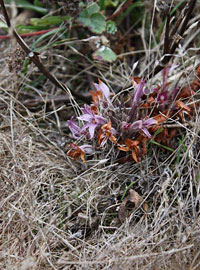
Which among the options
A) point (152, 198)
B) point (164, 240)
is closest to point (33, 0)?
point (152, 198)

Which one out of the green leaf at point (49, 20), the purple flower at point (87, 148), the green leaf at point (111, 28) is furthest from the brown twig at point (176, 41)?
the green leaf at point (49, 20)

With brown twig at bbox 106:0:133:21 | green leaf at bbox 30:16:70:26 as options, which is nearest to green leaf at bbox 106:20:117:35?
brown twig at bbox 106:0:133:21

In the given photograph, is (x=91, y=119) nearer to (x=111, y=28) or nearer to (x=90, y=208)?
(x=90, y=208)

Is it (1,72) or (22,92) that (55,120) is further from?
(1,72)

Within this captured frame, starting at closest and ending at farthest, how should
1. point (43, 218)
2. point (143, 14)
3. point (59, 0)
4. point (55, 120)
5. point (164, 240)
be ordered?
point (164, 240) → point (43, 218) → point (59, 0) → point (55, 120) → point (143, 14)

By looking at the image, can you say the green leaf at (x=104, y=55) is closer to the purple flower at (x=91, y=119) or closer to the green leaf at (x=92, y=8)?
the green leaf at (x=92, y=8)

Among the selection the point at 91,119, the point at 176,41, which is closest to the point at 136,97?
the point at 91,119
